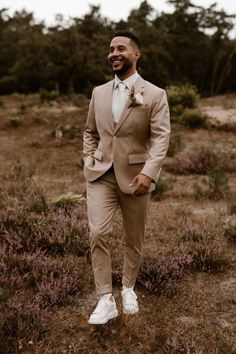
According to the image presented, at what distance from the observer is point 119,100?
3.87 m

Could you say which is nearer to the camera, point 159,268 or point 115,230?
point 159,268

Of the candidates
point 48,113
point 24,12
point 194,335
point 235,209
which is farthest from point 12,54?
point 194,335

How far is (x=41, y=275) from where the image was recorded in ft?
15.1

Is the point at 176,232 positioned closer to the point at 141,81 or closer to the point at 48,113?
the point at 141,81

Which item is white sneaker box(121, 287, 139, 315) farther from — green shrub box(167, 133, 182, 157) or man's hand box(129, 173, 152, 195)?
green shrub box(167, 133, 182, 157)

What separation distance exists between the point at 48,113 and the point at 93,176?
17.7m

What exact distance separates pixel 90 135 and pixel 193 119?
1339 centimetres

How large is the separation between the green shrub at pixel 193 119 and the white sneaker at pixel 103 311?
45.9 ft

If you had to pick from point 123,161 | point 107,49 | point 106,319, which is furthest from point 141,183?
point 107,49

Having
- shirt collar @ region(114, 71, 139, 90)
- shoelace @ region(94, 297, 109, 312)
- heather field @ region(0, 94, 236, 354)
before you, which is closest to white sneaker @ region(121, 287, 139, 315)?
heather field @ region(0, 94, 236, 354)

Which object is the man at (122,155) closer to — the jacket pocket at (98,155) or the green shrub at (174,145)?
the jacket pocket at (98,155)

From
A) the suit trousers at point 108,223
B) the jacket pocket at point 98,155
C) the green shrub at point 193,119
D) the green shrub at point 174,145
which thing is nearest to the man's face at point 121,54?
the jacket pocket at point 98,155

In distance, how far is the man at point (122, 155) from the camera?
12.0 feet

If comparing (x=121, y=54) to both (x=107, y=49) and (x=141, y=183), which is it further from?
(x=107, y=49)
